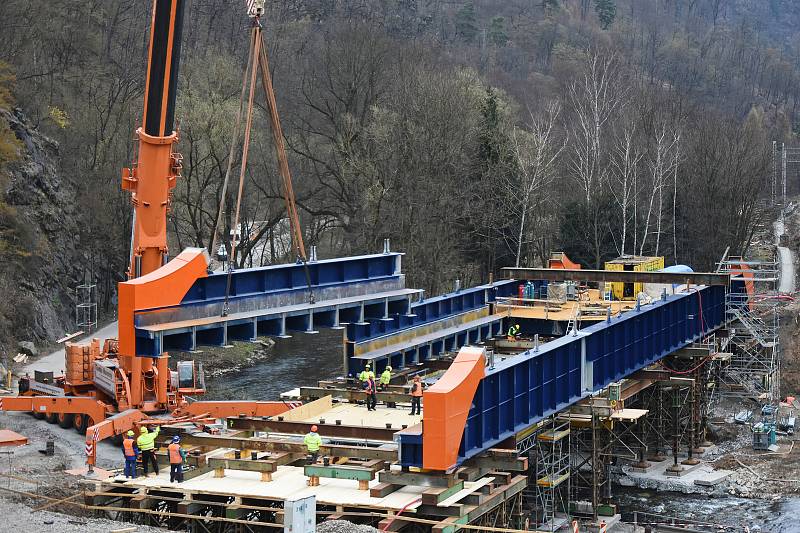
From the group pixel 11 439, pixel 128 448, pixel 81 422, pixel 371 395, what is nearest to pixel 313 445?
pixel 128 448

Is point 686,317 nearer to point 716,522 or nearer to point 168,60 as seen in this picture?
point 716,522

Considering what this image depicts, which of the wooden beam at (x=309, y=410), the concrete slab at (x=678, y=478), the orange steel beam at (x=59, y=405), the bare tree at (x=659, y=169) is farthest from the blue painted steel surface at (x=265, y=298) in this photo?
the bare tree at (x=659, y=169)

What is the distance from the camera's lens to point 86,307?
62.8 m

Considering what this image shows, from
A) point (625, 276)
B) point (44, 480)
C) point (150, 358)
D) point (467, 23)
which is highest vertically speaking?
point (467, 23)

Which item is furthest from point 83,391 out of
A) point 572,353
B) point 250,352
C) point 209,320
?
point 250,352

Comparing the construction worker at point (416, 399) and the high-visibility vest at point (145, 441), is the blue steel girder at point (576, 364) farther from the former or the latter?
the high-visibility vest at point (145, 441)

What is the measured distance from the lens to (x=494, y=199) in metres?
68.5

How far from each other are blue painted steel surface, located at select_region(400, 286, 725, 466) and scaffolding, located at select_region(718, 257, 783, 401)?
3.25 m

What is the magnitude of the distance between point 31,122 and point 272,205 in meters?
14.1

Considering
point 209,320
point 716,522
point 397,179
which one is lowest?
point 716,522

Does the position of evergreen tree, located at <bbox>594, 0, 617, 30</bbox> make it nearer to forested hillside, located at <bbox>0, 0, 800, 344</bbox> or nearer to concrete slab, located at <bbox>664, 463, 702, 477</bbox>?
forested hillside, located at <bbox>0, 0, 800, 344</bbox>

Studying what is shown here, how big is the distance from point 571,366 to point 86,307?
3761 cm

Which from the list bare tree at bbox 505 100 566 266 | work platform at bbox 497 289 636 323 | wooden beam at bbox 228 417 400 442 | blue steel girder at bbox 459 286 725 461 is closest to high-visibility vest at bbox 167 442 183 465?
wooden beam at bbox 228 417 400 442

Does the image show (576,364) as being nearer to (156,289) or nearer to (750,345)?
(156,289)
